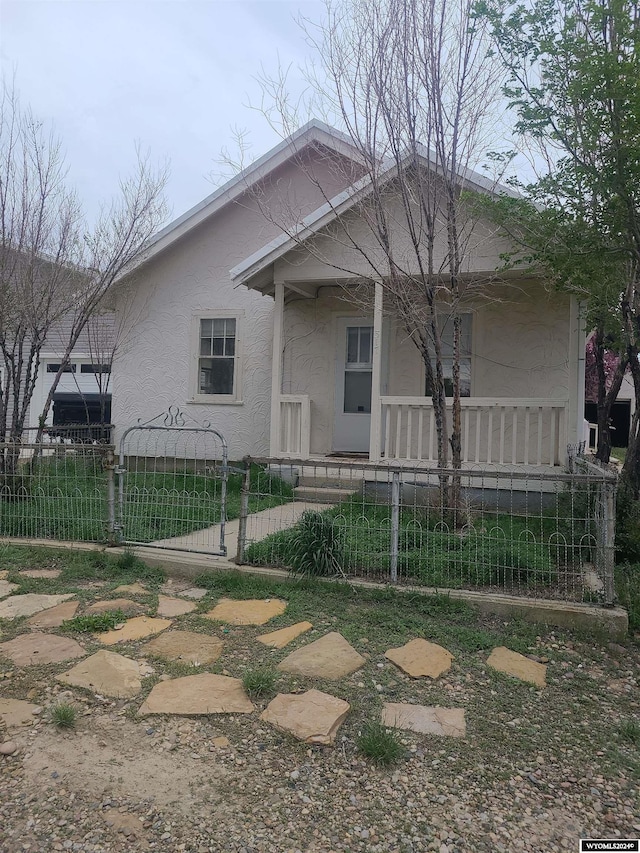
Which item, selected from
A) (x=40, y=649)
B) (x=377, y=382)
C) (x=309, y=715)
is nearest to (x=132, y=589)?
(x=40, y=649)

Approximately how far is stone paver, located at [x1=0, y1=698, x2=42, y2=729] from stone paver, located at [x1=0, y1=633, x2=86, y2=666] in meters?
0.49

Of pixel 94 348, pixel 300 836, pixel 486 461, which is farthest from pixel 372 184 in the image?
pixel 94 348

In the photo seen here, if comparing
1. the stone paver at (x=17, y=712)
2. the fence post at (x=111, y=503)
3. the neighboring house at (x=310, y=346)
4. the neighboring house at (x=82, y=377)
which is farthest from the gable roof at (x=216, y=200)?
the stone paver at (x=17, y=712)

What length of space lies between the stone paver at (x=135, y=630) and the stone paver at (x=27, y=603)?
0.79 meters

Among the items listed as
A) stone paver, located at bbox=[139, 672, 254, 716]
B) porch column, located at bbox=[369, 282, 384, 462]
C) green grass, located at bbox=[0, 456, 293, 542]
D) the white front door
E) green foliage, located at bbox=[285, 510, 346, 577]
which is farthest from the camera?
the white front door

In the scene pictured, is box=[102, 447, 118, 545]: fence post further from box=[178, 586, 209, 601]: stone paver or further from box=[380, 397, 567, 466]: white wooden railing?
box=[380, 397, 567, 466]: white wooden railing

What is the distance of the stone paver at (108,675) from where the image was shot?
3.40m

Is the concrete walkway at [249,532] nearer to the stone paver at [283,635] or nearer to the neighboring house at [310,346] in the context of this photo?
the stone paver at [283,635]

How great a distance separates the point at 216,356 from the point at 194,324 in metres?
0.70

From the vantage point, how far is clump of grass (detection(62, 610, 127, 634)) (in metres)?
4.24

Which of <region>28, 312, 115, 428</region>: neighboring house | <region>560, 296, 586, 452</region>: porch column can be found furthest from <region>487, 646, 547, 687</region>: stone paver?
<region>28, 312, 115, 428</region>: neighboring house

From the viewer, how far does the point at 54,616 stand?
451cm

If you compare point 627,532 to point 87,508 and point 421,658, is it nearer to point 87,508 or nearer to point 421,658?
point 421,658

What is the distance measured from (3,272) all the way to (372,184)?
15.8 ft
